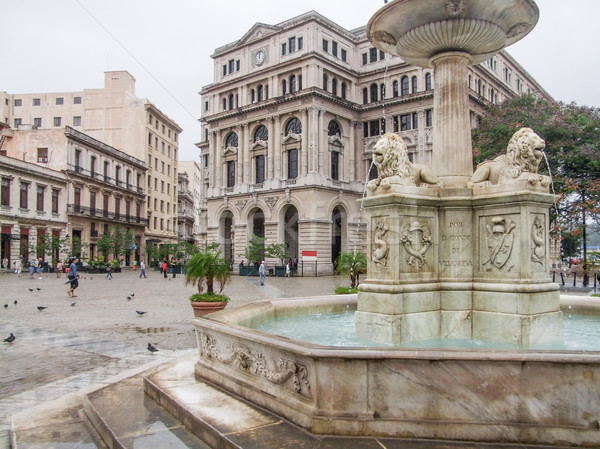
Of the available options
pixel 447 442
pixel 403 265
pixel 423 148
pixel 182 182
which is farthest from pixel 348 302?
pixel 182 182

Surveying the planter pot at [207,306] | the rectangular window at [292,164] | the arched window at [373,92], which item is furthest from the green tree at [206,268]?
the arched window at [373,92]

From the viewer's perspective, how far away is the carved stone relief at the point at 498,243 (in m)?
5.81

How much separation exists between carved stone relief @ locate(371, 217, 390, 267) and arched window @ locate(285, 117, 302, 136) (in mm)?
40032

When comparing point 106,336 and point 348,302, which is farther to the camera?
point 106,336

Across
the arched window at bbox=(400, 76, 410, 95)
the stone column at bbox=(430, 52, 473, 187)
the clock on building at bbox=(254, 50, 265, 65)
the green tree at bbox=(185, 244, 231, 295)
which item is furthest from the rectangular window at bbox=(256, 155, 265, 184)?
the stone column at bbox=(430, 52, 473, 187)

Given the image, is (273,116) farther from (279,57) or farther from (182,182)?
(182,182)

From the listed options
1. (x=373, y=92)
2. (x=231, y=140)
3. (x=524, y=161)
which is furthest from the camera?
(x=231, y=140)

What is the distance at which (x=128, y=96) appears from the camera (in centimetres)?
6156

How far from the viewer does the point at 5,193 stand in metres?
39.9

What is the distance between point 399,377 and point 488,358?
2.19 ft

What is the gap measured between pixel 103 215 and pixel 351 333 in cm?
5256

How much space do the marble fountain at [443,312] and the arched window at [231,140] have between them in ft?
145

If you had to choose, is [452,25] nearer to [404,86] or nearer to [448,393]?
[448,393]

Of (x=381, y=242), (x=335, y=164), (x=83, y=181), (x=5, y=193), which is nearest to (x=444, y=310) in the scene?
(x=381, y=242)
